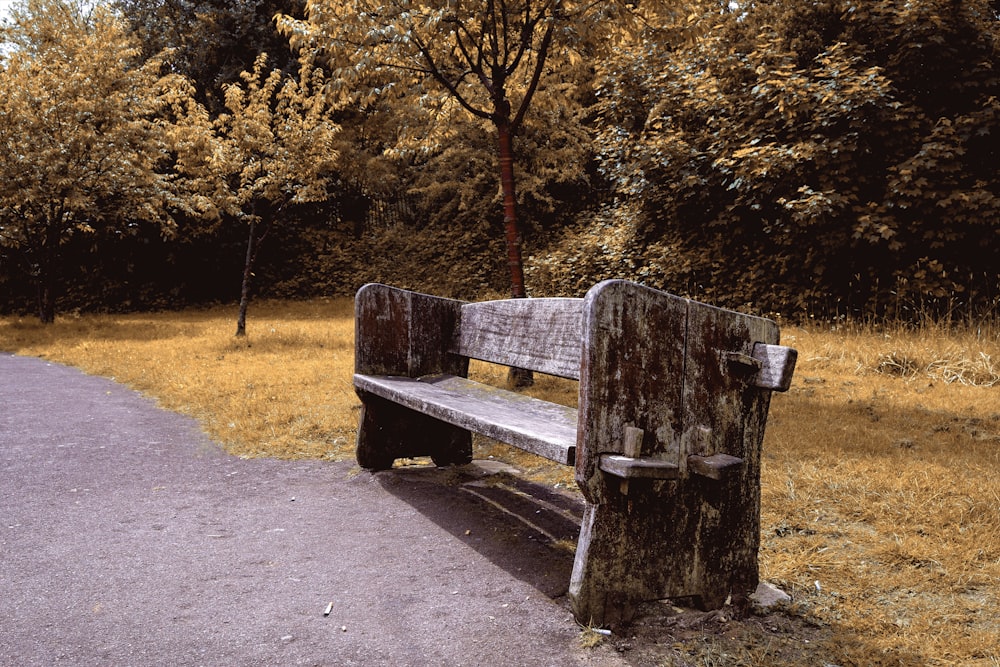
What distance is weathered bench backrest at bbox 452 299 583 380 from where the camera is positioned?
3340 millimetres

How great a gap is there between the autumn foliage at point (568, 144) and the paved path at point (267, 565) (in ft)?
14.0

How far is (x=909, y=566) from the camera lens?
9.85 ft

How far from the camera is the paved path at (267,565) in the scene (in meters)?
2.44

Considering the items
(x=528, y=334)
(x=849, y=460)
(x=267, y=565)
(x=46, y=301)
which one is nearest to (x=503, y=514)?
(x=528, y=334)

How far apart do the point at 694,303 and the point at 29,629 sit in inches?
103

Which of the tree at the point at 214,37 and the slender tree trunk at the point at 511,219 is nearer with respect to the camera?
the slender tree trunk at the point at 511,219

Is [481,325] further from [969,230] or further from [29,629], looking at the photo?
[969,230]

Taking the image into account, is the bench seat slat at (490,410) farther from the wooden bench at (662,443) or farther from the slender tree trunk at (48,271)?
the slender tree trunk at (48,271)

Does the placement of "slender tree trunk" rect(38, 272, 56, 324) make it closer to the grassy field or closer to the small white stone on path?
the grassy field

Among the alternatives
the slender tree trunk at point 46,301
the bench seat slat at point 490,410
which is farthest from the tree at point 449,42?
the slender tree trunk at point 46,301

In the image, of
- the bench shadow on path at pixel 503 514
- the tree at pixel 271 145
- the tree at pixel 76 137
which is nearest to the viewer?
the bench shadow on path at pixel 503 514

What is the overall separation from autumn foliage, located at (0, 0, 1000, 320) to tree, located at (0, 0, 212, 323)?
0.05m

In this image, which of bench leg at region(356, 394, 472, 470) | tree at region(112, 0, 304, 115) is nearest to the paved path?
bench leg at region(356, 394, 472, 470)

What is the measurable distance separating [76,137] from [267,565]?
527 inches
